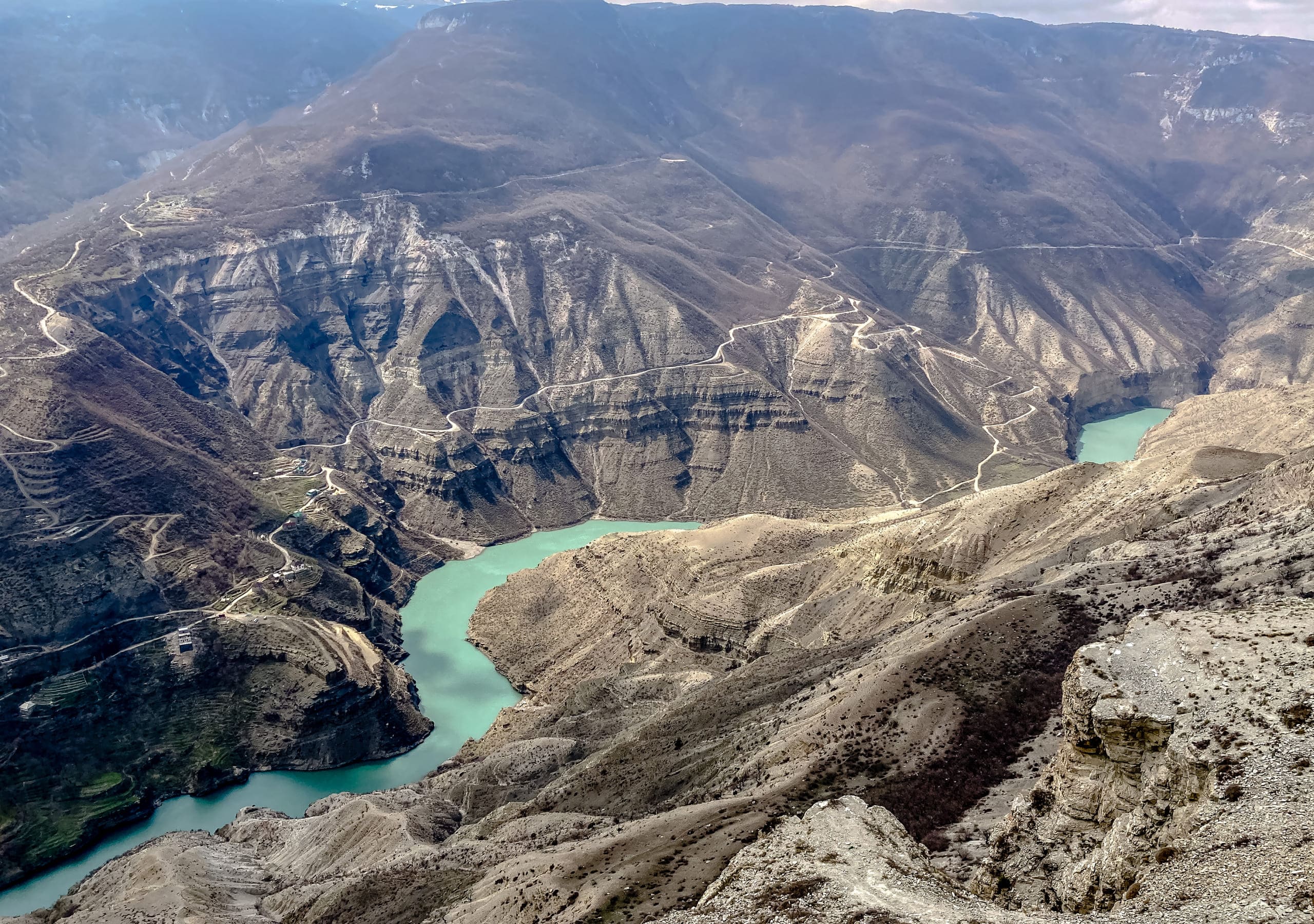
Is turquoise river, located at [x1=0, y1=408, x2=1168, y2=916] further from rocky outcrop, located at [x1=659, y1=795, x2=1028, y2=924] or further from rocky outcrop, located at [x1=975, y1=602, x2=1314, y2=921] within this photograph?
rocky outcrop, located at [x1=975, y1=602, x2=1314, y2=921]

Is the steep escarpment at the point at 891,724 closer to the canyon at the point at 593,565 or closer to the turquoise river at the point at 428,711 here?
the canyon at the point at 593,565

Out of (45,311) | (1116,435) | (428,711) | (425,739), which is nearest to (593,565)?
(428,711)

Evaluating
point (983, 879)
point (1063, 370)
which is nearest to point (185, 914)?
point (983, 879)

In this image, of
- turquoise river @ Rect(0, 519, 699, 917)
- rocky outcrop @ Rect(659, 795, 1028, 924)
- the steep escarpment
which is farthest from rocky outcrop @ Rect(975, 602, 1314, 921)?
turquoise river @ Rect(0, 519, 699, 917)

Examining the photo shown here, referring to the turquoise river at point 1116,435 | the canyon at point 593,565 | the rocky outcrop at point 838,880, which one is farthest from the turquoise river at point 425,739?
the turquoise river at point 1116,435

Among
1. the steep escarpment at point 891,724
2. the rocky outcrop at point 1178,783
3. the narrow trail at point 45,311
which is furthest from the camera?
the narrow trail at point 45,311

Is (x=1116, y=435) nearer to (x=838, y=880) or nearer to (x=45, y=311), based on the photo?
(x=838, y=880)
